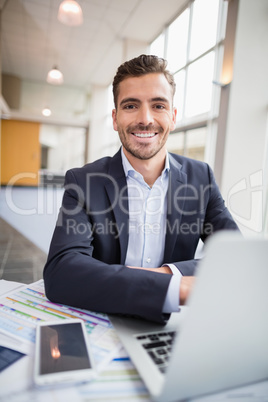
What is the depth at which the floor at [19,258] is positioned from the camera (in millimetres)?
2820

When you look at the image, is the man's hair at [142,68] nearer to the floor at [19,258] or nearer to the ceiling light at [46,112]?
the floor at [19,258]

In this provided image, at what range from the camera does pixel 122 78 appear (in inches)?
51.6

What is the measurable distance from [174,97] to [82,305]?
1092mm

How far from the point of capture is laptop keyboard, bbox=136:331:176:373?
0.52 m

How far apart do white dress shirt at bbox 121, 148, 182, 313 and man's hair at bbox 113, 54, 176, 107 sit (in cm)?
41

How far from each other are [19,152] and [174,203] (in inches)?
457

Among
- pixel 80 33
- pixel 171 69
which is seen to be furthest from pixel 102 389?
pixel 80 33

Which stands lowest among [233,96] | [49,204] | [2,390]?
[49,204]

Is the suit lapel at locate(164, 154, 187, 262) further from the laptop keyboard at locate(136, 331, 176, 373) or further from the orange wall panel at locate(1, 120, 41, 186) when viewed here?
the orange wall panel at locate(1, 120, 41, 186)

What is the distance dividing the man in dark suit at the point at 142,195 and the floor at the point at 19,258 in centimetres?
182

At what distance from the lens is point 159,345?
573 millimetres

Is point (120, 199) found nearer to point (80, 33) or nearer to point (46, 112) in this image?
point (80, 33)

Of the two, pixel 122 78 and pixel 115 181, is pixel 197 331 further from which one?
pixel 122 78

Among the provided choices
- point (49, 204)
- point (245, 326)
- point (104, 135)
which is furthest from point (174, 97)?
point (104, 135)
